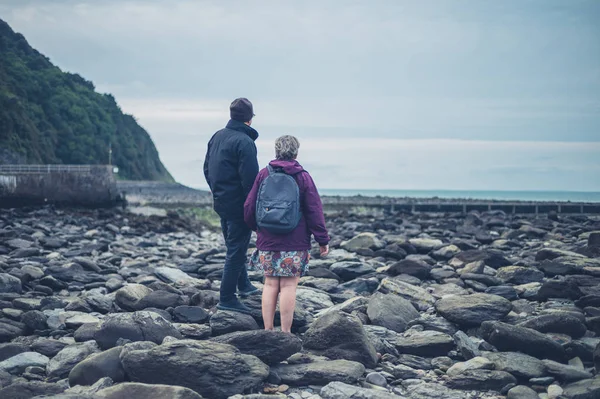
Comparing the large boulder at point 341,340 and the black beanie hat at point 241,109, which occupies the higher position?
the black beanie hat at point 241,109

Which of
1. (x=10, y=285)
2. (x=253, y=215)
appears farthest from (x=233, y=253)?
(x=10, y=285)

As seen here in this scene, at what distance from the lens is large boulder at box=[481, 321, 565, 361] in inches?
212

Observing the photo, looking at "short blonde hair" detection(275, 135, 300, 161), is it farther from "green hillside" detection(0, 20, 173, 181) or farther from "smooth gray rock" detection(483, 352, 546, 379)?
"green hillside" detection(0, 20, 173, 181)

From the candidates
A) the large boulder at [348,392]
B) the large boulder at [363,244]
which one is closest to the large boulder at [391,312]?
the large boulder at [348,392]

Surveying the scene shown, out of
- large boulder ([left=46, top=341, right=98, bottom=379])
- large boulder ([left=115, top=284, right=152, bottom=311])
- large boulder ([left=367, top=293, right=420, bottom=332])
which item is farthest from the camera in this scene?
large boulder ([left=115, top=284, right=152, bottom=311])

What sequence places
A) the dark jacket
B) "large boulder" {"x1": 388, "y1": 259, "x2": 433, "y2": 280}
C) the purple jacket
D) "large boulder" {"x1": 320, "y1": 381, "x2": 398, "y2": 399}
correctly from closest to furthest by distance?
"large boulder" {"x1": 320, "y1": 381, "x2": 398, "y2": 399}
the purple jacket
the dark jacket
"large boulder" {"x1": 388, "y1": 259, "x2": 433, "y2": 280}

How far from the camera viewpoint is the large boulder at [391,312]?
6445 mm

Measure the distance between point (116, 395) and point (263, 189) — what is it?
234cm

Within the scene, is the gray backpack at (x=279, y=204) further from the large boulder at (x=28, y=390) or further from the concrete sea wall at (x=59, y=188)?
the concrete sea wall at (x=59, y=188)

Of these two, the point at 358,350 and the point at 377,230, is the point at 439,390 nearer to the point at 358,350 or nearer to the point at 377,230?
the point at 358,350

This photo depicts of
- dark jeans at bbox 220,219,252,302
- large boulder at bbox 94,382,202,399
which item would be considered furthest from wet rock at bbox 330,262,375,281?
large boulder at bbox 94,382,202,399

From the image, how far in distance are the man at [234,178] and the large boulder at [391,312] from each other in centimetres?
146

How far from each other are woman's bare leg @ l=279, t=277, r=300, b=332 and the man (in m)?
0.70

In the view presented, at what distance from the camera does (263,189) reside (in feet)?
18.3
